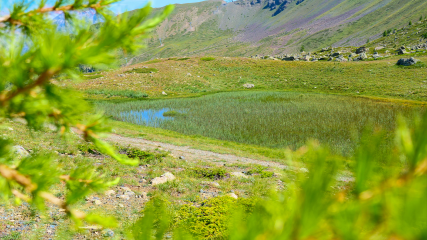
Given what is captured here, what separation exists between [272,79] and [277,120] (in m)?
32.1

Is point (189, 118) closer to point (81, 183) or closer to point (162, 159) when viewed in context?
point (162, 159)

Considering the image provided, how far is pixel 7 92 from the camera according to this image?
896 millimetres

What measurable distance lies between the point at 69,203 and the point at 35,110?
1.29ft

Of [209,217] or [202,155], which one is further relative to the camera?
[202,155]

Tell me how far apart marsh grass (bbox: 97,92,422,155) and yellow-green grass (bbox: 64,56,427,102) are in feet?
33.6

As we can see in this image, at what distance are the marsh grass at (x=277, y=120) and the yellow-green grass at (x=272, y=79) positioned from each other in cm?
1023

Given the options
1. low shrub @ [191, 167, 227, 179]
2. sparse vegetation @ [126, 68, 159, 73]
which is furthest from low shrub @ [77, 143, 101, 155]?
sparse vegetation @ [126, 68, 159, 73]

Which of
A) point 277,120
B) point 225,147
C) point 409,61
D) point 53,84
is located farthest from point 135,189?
point 409,61

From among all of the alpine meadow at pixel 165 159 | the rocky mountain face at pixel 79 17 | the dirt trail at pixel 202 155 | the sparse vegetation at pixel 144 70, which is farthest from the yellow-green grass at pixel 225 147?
the sparse vegetation at pixel 144 70

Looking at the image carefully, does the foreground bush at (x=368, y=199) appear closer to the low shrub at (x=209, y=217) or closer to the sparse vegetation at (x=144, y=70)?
the low shrub at (x=209, y=217)

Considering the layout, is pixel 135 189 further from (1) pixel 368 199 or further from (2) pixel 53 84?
(1) pixel 368 199

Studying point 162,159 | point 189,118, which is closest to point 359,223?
point 162,159

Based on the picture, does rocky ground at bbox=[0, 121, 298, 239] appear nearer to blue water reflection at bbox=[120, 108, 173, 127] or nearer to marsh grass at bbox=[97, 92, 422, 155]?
marsh grass at bbox=[97, 92, 422, 155]

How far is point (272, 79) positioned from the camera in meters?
52.6
